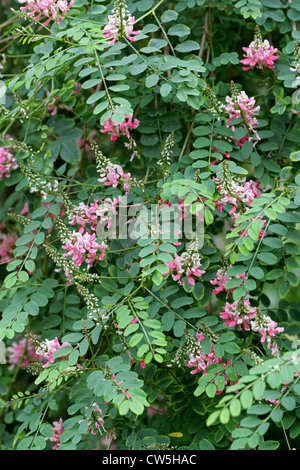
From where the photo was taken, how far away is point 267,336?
4.09ft

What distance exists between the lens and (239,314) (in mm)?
1285

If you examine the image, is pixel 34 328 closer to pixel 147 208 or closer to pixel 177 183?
pixel 147 208

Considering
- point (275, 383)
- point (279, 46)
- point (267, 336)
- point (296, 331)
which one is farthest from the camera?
point (279, 46)

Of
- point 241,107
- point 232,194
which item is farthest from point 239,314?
point 241,107

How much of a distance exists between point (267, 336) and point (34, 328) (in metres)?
0.79

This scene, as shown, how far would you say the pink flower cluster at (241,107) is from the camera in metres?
1.38

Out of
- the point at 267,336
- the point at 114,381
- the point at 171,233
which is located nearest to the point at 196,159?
the point at 171,233

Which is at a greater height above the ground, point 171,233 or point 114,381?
point 171,233

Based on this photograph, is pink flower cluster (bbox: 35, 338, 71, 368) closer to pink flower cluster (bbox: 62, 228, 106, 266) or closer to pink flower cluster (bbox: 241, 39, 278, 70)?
pink flower cluster (bbox: 62, 228, 106, 266)

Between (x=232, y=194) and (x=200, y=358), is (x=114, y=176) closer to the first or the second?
(x=232, y=194)

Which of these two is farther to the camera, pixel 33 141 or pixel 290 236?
pixel 33 141
